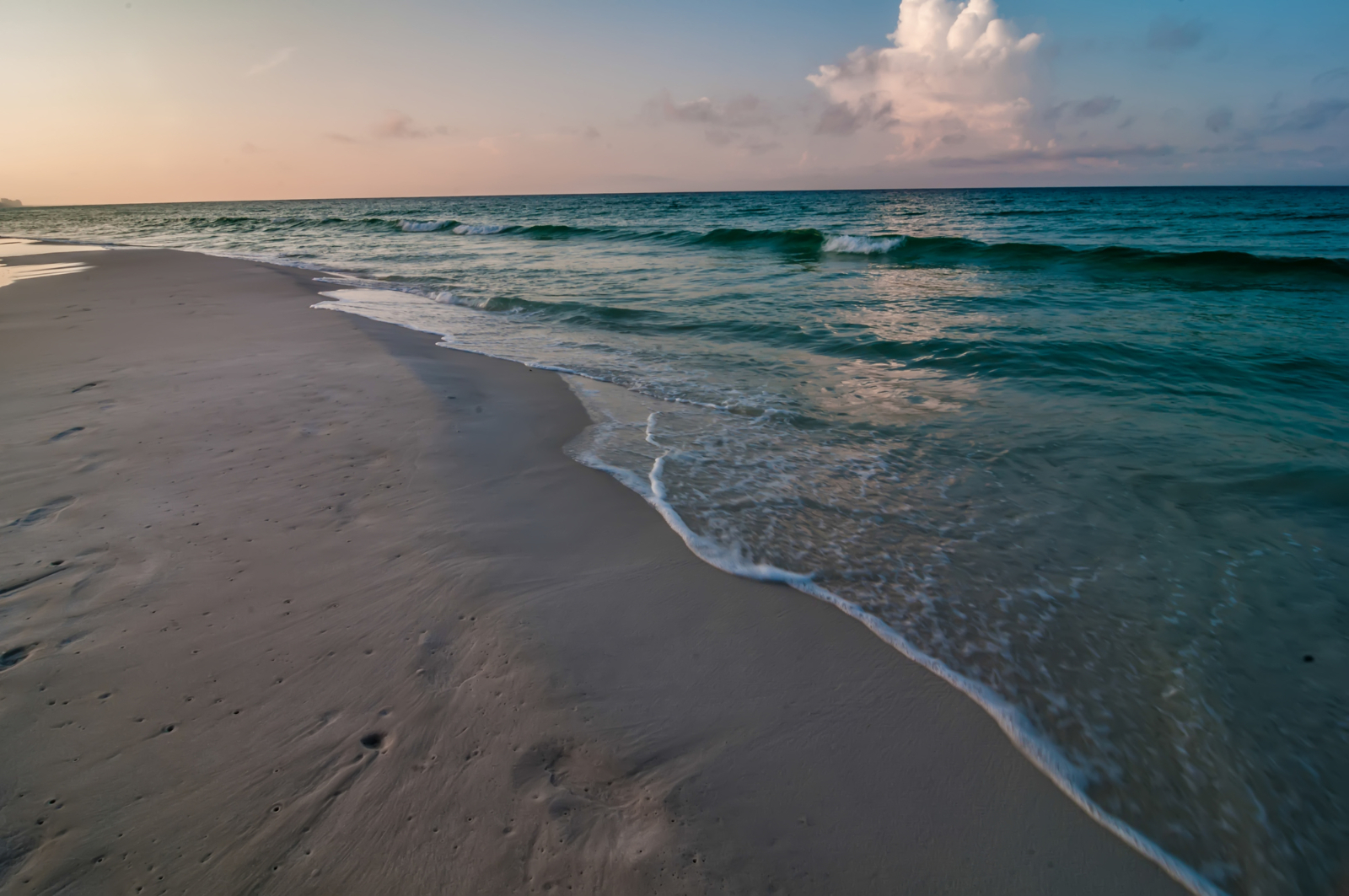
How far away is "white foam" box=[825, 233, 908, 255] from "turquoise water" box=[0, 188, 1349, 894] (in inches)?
310

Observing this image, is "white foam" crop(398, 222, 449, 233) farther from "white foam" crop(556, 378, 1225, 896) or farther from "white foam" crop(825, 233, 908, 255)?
"white foam" crop(556, 378, 1225, 896)

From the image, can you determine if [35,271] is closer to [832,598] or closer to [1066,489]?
[832,598]

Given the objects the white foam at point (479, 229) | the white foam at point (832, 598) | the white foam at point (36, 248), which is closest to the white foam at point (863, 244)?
the white foam at point (832, 598)

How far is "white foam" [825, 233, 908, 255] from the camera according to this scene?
18.5 meters

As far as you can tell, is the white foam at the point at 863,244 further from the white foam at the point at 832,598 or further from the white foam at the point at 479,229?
the white foam at the point at 479,229

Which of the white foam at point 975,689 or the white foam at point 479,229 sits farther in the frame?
the white foam at point 479,229

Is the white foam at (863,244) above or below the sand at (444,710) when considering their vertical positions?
above

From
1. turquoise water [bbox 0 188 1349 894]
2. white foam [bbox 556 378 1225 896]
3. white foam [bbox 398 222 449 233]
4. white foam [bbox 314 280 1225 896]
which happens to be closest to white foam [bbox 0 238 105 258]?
white foam [bbox 398 222 449 233]

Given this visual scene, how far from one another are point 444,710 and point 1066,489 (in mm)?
3761

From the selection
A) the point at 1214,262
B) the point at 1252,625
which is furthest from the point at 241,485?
the point at 1214,262

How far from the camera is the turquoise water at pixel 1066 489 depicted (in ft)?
6.66

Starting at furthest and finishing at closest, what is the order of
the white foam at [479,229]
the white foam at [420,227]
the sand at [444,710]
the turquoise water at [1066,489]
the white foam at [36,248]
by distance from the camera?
the white foam at [420,227], the white foam at [479,229], the white foam at [36,248], the turquoise water at [1066,489], the sand at [444,710]

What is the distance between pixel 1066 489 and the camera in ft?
12.5

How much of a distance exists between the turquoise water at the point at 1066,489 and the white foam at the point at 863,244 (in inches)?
310
